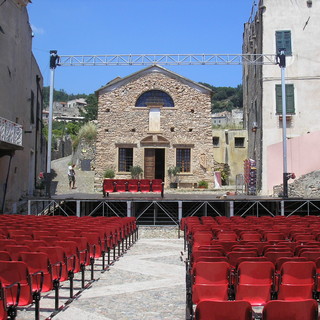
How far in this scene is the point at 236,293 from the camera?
5656 mm

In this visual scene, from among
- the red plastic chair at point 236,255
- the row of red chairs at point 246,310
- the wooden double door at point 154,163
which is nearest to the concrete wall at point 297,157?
the wooden double door at point 154,163

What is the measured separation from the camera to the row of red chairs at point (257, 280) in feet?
18.4

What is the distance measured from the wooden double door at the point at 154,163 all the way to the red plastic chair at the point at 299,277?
24058 millimetres

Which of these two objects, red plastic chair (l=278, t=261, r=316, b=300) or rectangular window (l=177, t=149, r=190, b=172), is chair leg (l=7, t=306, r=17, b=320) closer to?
red plastic chair (l=278, t=261, r=316, b=300)

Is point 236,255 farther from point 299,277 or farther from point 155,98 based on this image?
point 155,98

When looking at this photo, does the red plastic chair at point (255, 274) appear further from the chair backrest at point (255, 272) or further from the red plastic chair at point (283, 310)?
the red plastic chair at point (283, 310)

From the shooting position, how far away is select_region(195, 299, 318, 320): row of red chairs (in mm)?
4012

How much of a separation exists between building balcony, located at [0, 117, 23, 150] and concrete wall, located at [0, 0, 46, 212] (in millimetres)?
1472

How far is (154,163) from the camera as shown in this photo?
30000mm

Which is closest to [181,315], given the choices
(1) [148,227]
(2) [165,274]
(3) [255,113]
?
(2) [165,274]

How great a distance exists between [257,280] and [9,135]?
14189 millimetres

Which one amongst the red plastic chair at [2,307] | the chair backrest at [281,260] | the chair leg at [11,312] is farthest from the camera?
the chair backrest at [281,260]

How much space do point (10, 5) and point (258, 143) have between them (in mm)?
15067

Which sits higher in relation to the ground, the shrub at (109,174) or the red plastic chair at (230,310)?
the shrub at (109,174)
